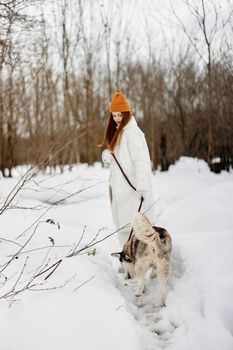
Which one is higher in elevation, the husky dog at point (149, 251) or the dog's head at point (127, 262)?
the husky dog at point (149, 251)

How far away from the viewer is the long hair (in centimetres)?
402

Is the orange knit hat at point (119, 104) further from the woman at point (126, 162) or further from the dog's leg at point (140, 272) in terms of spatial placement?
the dog's leg at point (140, 272)

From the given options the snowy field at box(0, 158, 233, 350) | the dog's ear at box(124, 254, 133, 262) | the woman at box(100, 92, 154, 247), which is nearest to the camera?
the snowy field at box(0, 158, 233, 350)

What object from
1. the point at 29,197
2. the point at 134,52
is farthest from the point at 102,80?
the point at 29,197

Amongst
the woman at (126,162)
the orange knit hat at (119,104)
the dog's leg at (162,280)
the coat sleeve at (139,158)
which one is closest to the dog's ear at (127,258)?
the woman at (126,162)

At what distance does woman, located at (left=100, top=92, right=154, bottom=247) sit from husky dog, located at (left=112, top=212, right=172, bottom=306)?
0.47 m

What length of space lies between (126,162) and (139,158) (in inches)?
7.1

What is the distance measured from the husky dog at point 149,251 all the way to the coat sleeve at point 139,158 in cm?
58

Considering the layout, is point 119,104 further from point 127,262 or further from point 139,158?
point 127,262

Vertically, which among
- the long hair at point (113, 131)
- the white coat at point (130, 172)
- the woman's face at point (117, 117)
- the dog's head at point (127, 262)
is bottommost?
the dog's head at point (127, 262)

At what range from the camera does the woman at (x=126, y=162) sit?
12.9ft

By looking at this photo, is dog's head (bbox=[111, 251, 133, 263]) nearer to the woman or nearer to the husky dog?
the husky dog

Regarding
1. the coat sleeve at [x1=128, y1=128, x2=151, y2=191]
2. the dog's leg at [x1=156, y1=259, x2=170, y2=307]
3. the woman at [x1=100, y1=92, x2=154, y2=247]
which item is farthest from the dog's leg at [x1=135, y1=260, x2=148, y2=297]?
the coat sleeve at [x1=128, y1=128, x2=151, y2=191]

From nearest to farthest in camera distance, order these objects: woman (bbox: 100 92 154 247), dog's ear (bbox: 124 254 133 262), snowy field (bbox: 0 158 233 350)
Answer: snowy field (bbox: 0 158 233 350)
dog's ear (bbox: 124 254 133 262)
woman (bbox: 100 92 154 247)
